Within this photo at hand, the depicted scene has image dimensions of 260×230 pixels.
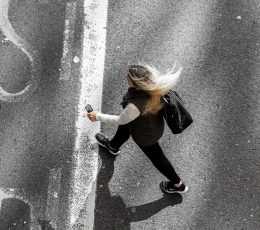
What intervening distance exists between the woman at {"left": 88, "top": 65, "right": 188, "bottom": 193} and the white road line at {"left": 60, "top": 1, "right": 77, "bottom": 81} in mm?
945

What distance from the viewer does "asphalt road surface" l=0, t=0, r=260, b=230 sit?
4895 millimetres

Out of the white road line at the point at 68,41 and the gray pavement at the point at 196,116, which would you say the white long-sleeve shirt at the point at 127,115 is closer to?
the gray pavement at the point at 196,116

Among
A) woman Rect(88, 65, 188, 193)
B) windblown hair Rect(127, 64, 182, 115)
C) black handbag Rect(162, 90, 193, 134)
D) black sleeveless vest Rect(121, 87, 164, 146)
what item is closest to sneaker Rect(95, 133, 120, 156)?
woman Rect(88, 65, 188, 193)

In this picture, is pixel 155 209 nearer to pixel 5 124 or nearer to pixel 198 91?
pixel 198 91

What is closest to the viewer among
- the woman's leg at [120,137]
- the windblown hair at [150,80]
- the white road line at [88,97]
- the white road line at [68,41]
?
the windblown hair at [150,80]

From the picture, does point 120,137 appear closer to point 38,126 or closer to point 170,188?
point 170,188

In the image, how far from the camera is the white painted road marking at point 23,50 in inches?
210

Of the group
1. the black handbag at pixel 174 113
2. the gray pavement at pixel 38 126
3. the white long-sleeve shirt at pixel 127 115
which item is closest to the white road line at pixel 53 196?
the gray pavement at pixel 38 126

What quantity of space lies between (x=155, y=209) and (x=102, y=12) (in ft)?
7.85

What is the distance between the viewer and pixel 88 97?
5.38 metres

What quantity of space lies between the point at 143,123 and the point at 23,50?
207 cm

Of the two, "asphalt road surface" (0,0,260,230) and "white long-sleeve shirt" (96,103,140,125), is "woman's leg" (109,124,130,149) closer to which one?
"asphalt road surface" (0,0,260,230)

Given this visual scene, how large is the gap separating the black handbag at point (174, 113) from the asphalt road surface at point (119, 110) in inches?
40.7

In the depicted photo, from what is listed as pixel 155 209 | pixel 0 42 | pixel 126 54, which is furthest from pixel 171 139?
pixel 0 42
